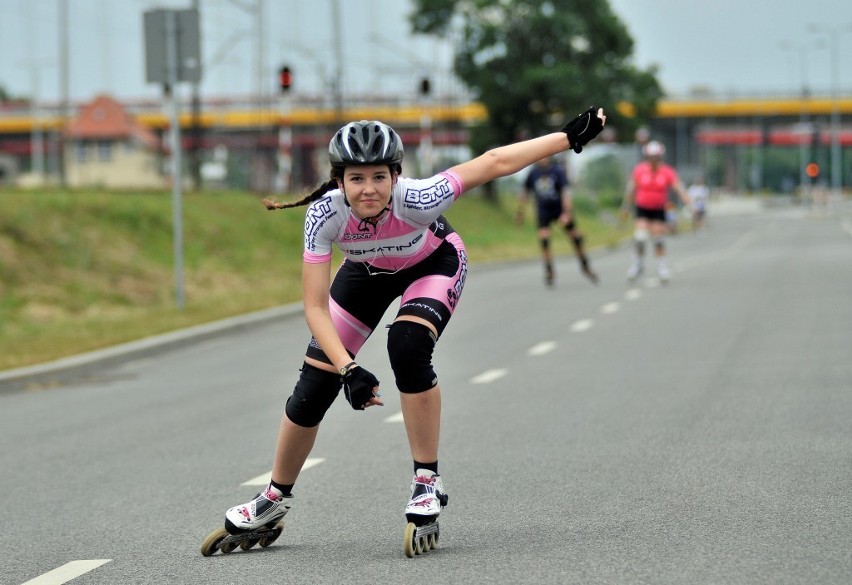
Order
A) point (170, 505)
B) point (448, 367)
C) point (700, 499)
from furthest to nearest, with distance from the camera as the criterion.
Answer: point (448, 367), point (170, 505), point (700, 499)

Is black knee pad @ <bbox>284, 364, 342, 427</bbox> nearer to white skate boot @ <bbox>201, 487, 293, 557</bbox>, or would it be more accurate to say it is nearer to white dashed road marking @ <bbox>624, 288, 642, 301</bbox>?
white skate boot @ <bbox>201, 487, 293, 557</bbox>

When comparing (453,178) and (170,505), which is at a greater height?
(453,178)

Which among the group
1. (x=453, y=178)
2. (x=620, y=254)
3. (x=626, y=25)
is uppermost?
(x=626, y=25)

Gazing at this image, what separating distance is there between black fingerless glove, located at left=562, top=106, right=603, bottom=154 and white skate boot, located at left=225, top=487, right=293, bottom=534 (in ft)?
5.75

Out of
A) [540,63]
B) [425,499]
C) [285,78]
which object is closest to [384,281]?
[425,499]

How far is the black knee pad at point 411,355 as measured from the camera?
18.4ft

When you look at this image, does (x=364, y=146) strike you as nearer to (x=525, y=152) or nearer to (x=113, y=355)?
(x=525, y=152)

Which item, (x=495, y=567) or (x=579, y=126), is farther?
(x=579, y=126)

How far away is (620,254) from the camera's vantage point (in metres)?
36.4

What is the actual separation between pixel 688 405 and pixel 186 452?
10.6ft

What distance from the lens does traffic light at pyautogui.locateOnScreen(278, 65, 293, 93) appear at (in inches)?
1021

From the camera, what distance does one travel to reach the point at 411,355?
18.4ft

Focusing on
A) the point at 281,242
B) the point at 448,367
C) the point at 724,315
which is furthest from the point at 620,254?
the point at 448,367

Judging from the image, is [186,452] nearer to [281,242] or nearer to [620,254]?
[281,242]
